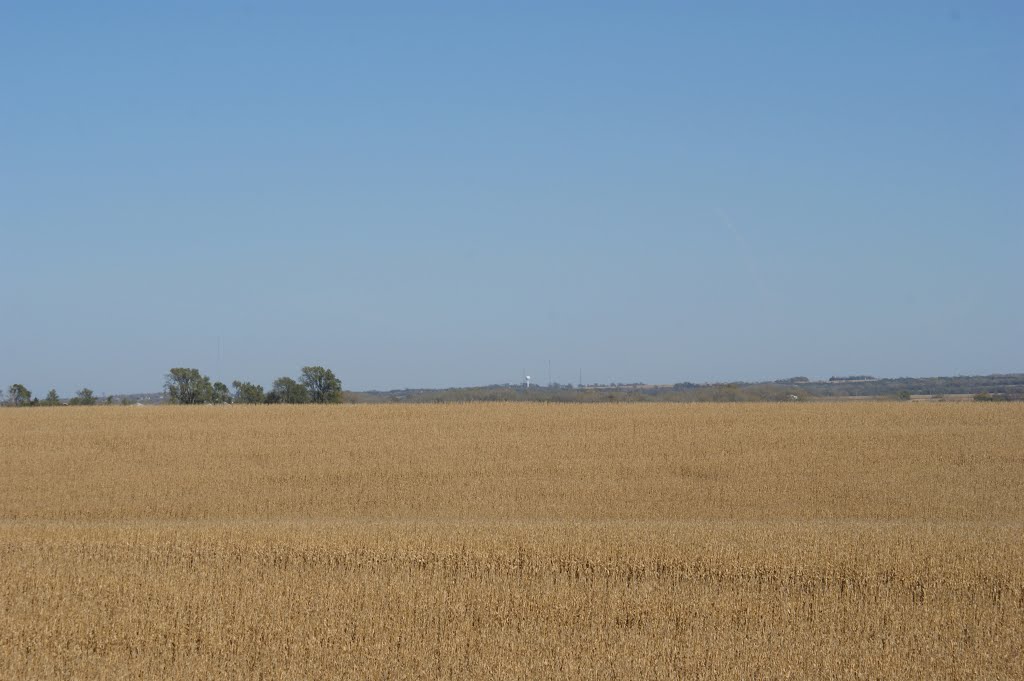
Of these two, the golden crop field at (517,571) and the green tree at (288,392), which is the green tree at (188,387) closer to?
the green tree at (288,392)

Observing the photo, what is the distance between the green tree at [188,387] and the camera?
57375 millimetres

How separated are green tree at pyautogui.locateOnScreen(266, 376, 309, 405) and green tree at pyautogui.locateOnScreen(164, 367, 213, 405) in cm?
355

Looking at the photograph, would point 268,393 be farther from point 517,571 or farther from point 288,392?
point 517,571

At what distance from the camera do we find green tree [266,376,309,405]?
56969 mm

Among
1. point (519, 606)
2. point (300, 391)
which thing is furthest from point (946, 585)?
point (300, 391)

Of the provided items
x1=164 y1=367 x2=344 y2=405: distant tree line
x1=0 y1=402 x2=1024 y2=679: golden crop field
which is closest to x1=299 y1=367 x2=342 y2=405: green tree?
x1=164 y1=367 x2=344 y2=405: distant tree line

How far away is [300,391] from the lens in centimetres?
5719

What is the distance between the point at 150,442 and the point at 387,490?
28.3 feet

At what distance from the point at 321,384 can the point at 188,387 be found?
7205 mm

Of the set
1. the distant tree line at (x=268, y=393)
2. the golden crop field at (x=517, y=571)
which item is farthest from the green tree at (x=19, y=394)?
the golden crop field at (x=517, y=571)

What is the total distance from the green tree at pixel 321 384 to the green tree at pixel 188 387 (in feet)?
17.2

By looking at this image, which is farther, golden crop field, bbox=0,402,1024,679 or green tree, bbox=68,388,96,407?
green tree, bbox=68,388,96,407

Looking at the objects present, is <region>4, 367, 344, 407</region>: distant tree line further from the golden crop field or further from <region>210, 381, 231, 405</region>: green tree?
the golden crop field

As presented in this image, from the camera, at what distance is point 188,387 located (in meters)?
57.5
